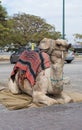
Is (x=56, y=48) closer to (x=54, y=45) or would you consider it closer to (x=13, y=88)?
(x=54, y=45)

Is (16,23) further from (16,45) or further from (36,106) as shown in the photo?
(36,106)

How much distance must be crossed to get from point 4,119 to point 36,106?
4.47 ft

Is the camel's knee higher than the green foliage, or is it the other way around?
the camel's knee

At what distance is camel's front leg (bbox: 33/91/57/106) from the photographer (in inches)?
302

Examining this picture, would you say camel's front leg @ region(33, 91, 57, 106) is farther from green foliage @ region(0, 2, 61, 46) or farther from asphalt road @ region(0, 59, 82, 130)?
green foliage @ region(0, 2, 61, 46)

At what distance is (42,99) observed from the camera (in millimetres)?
7773

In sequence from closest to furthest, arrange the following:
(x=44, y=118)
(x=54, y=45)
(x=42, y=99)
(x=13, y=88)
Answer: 1. (x=44, y=118)
2. (x=42, y=99)
3. (x=54, y=45)
4. (x=13, y=88)

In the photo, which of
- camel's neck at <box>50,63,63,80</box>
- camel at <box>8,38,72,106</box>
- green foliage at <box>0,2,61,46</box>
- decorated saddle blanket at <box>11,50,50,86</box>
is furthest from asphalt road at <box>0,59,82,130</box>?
green foliage at <box>0,2,61,46</box>

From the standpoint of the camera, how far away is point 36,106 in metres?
7.70

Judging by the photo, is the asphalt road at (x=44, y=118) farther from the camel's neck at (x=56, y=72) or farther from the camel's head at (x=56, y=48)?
the camel's head at (x=56, y=48)

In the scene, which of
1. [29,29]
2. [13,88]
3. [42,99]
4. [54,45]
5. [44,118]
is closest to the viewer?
[44,118]

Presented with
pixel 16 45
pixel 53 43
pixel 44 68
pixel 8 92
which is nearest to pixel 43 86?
pixel 44 68

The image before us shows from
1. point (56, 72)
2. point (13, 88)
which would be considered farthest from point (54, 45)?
point (13, 88)

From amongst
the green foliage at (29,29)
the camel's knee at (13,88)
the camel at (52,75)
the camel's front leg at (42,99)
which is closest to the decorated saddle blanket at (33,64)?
the camel at (52,75)
